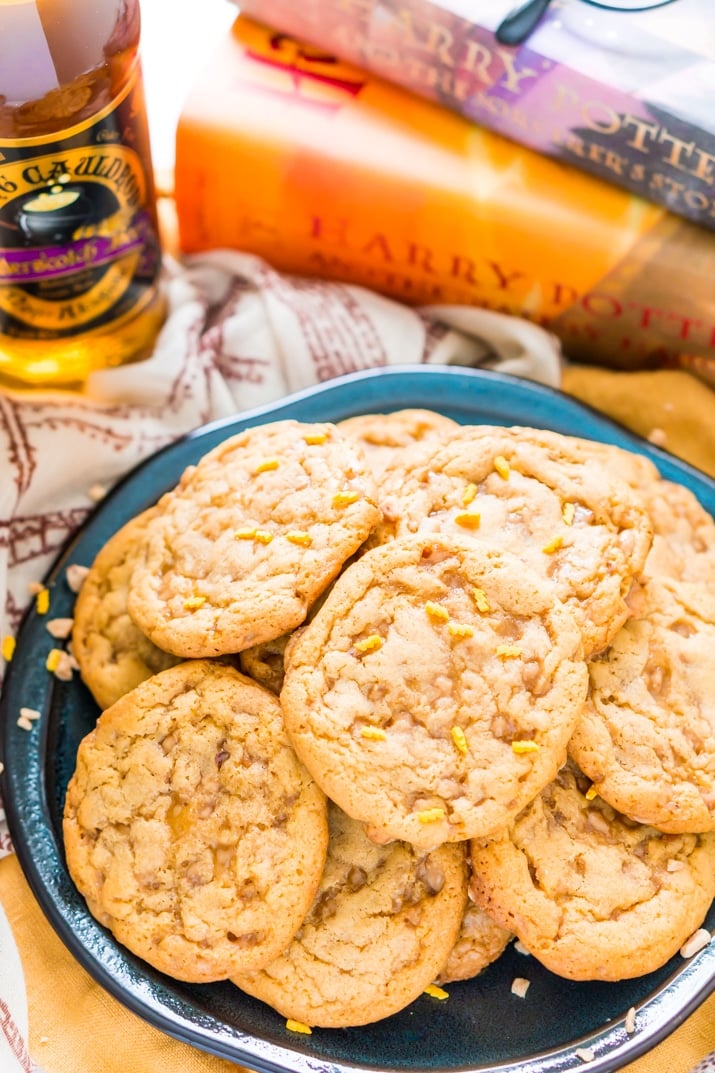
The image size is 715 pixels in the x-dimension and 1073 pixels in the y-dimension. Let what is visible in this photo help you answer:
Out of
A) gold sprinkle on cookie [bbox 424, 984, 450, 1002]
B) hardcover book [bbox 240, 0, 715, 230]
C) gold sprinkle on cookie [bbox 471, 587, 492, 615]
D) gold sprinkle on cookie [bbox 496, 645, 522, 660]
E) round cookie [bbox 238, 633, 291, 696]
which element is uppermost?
hardcover book [bbox 240, 0, 715, 230]

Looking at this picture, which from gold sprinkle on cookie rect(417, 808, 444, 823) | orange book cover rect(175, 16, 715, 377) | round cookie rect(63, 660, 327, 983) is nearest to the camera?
gold sprinkle on cookie rect(417, 808, 444, 823)

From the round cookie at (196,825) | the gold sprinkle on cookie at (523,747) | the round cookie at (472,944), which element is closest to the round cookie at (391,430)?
the round cookie at (196,825)

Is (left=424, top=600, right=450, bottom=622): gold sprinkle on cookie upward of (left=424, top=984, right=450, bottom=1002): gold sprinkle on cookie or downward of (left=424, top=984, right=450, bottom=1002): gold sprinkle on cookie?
upward

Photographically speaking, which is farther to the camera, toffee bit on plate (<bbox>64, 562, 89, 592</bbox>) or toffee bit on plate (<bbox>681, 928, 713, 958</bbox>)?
toffee bit on plate (<bbox>64, 562, 89, 592</bbox>)

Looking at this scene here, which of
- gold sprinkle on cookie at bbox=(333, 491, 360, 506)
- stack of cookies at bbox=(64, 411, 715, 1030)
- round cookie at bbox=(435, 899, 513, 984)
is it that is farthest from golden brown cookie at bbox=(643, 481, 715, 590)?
round cookie at bbox=(435, 899, 513, 984)

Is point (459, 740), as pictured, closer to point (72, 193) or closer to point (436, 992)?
point (436, 992)

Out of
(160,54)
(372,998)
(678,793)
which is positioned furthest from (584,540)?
(160,54)

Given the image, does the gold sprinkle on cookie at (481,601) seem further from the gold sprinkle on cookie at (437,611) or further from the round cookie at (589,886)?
the round cookie at (589,886)

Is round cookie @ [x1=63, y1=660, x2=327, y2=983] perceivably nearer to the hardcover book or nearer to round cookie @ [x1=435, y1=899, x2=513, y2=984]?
round cookie @ [x1=435, y1=899, x2=513, y2=984]
